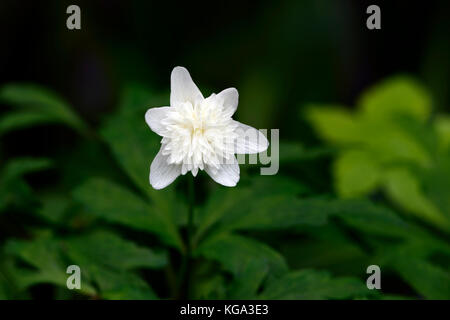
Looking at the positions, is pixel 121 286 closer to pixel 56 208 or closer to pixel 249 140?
pixel 249 140

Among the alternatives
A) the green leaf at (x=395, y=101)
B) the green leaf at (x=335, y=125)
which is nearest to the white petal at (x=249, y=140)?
the green leaf at (x=335, y=125)

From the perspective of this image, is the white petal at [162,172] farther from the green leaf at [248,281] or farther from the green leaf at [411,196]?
the green leaf at [411,196]

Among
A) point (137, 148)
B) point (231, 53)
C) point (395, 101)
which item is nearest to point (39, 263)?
point (137, 148)

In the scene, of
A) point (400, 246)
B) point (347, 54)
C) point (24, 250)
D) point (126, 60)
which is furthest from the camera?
point (347, 54)

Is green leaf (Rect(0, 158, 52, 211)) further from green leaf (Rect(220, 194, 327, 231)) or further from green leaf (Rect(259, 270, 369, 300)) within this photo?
green leaf (Rect(259, 270, 369, 300))
